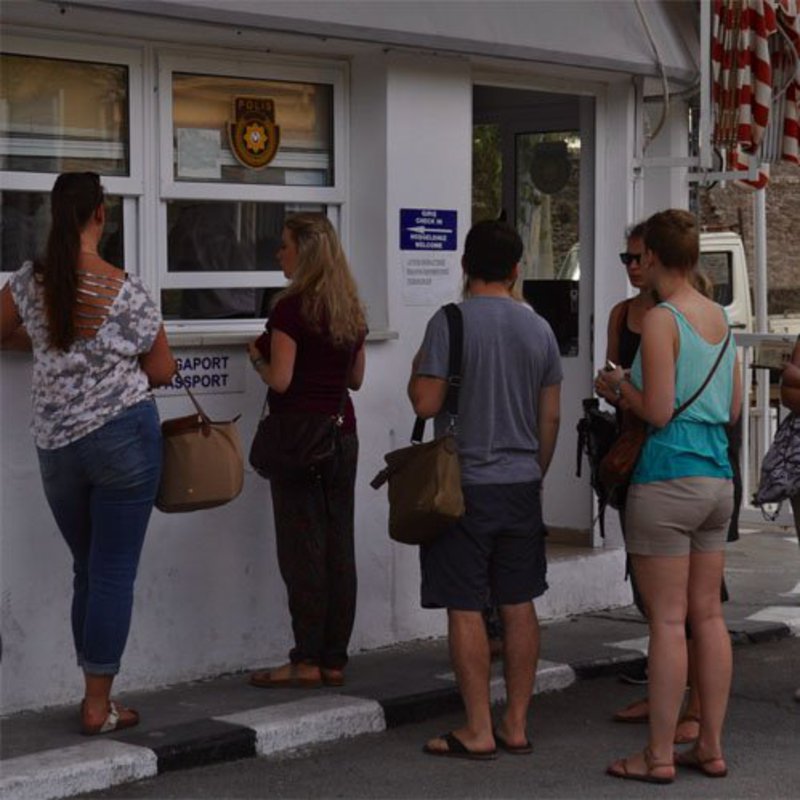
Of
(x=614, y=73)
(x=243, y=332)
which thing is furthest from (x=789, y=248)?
(x=243, y=332)

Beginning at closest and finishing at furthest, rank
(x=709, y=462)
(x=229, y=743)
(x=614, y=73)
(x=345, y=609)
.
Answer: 1. (x=709, y=462)
2. (x=229, y=743)
3. (x=345, y=609)
4. (x=614, y=73)

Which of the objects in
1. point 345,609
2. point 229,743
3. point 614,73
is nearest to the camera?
point 229,743

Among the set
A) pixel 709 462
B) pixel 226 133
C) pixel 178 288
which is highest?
pixel 226 133

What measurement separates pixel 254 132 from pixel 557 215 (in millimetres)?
2501

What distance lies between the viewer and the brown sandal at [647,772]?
19.8 ft

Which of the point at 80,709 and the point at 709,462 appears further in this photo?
the point at 80,709

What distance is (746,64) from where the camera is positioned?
8.95 meters

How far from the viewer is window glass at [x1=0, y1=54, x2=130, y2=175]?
691 cm

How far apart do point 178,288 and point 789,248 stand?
896 inches

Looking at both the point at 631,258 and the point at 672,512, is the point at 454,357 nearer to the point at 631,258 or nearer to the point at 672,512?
the point at 672,512

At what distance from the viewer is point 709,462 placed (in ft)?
19.6

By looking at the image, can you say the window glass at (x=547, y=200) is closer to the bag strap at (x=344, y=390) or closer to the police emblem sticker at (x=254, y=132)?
the police emblem sticker at (x=254, y=132)

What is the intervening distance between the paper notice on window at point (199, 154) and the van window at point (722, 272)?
43.7 ft

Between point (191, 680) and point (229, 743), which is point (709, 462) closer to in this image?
point (229, 743)
